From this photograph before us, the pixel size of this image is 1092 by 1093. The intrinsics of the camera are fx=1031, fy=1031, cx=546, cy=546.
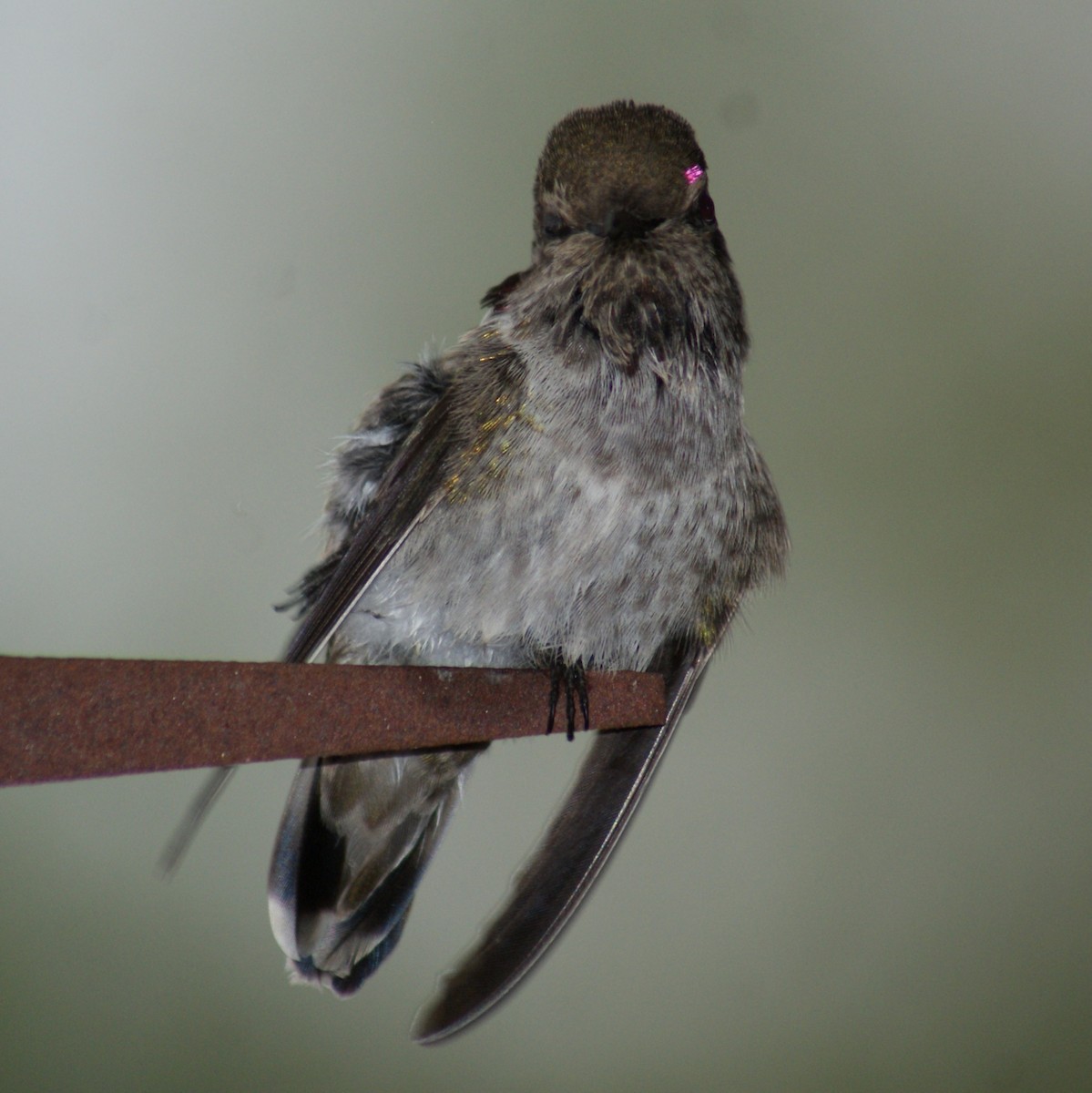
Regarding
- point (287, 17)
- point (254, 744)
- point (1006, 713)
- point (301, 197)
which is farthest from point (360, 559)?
point (1006, 713)

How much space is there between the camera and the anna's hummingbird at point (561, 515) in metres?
1.11

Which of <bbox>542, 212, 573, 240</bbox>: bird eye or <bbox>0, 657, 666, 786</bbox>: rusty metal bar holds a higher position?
<bbox>542, 212, 573, 240</bbox>: bird eye

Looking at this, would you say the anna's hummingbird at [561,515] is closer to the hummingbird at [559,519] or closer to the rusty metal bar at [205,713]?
the hummingbird at [559,519]

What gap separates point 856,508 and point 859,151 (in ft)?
2.15

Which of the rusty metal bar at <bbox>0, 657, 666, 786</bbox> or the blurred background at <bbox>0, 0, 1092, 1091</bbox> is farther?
the blurred background at <bbox>0, 0, 1092, 1091</bbox>

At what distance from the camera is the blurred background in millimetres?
1645

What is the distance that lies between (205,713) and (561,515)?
523 millimetres

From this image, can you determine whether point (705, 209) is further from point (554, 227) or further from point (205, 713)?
point (205, 713)

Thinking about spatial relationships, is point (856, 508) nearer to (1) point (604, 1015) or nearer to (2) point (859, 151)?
(2) point (859, 151)

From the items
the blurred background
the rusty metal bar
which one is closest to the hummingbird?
the rusty metal bar

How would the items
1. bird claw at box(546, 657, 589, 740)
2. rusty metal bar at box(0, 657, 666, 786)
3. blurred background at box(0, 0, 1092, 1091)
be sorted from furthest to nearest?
blurred background at box(0, 0, 1092, 1091)
bird claw at box(546, 657, 589, 740)
rusty metal bar at box(0, 657, 666, 786)

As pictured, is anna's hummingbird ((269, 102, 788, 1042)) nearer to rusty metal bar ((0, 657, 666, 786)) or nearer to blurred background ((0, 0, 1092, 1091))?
rusty metal bar ((0, 657, 666, 786))

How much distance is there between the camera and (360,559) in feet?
3.60

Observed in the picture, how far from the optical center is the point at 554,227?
48.4 inches
